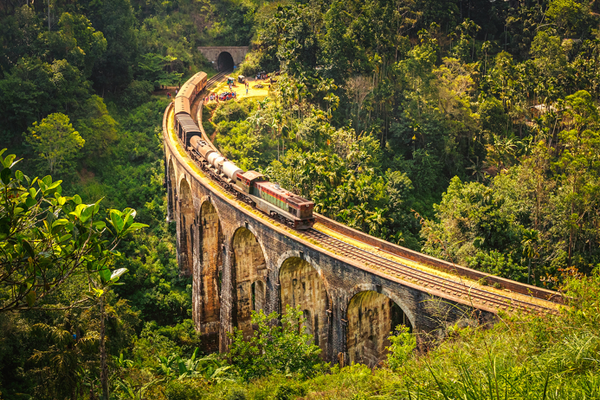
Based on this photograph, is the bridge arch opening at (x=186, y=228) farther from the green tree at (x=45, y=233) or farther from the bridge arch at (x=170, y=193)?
the green tree at (x=45, y=233)

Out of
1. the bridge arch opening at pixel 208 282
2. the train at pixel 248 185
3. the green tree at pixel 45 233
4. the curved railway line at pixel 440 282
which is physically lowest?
the bridge arch opening at pixel 208 282

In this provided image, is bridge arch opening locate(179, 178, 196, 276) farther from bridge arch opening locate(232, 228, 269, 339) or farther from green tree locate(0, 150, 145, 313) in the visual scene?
green tree locate(0, 150, 145, 313)

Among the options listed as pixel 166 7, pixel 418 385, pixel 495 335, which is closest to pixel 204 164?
pixel 495 335

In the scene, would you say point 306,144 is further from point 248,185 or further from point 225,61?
point 225,61

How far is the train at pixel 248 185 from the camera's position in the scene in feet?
111

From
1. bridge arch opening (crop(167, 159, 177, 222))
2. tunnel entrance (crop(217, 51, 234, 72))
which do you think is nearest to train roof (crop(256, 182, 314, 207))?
bridge arch opening (crop(167, 159, 177, 222))

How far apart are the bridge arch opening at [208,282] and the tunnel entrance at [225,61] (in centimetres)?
5053

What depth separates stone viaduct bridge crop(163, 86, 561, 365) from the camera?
2541cm

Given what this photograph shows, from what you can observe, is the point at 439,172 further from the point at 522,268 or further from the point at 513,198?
the point at 522,268

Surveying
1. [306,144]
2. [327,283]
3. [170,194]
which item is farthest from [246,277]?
[306,144]

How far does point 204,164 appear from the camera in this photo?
4503 cm

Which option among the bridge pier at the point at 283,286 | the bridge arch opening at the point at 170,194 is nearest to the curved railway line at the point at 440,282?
the bridge pier at the point at 283,286

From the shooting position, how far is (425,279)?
2750 centimetres

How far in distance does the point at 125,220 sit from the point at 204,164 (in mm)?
33508
